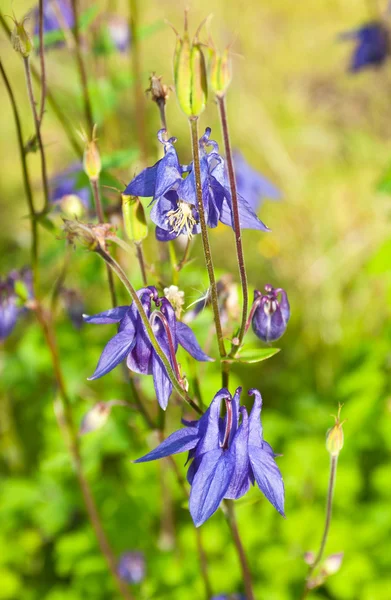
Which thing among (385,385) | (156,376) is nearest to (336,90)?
(385,385)

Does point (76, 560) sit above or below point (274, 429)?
below

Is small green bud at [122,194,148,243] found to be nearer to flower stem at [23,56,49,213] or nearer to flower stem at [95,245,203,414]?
flower stem at [95,245,203,414]

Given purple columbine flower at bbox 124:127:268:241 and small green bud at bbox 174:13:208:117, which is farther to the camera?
purple columbine flower at bbox 124:127:268:241

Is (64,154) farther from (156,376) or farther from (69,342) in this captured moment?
(156,376)

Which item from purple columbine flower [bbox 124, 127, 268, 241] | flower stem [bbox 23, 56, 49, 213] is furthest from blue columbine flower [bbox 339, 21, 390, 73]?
purple columbine flower [bbox 124, 127, 268, 241]

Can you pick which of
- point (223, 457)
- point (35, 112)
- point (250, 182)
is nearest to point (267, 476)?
point (223, 457)
